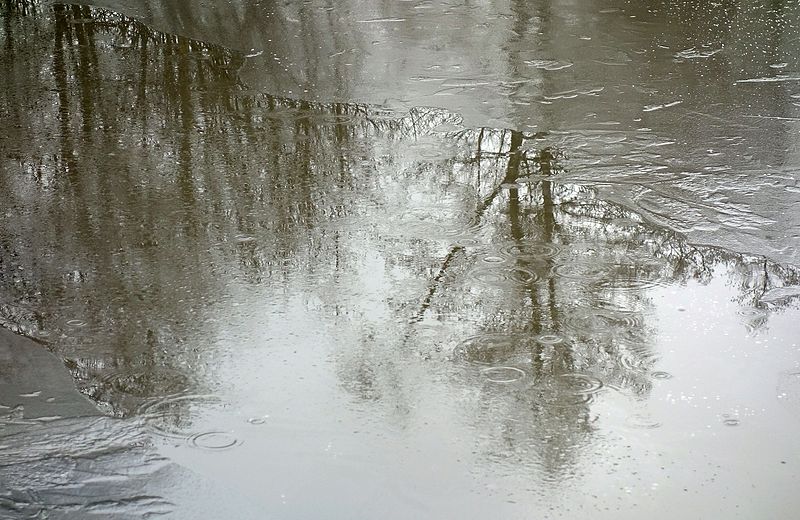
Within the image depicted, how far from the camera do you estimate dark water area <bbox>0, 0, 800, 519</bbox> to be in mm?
3555

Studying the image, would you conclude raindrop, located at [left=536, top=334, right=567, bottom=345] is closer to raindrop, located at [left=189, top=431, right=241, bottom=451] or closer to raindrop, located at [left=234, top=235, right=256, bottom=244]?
raindrop, located at [left=189, top=431, right=241, bottom=451]

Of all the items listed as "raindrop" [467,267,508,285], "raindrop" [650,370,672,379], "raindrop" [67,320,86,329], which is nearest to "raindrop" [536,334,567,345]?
"raindrop" [650,370,672,379]

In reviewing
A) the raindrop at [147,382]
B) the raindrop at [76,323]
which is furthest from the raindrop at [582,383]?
the raindrop at [76,323]

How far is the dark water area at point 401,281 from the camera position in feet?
11.7

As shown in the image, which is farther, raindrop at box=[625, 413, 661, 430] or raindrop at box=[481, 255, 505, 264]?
raindrop at box=[481, 255, 505, 264]

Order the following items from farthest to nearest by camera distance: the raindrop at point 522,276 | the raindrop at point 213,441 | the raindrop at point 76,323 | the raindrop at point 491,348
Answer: the raindrop at point 522,276 → the raindrop at point 76,323 → the raindrop at point 491,348 → the raindrop at point 213,441

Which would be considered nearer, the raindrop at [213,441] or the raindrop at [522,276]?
the raindrop at [213,441]

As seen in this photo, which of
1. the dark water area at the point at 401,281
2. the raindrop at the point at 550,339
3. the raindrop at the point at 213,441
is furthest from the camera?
the raindrop at the point at 550,339

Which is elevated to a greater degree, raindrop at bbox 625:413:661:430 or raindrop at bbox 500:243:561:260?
raindrop at bbox 500:243:561:260

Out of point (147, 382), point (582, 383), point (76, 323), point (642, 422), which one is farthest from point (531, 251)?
point (76, 323)

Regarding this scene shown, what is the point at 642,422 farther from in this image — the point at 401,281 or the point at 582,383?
the point at 401,281

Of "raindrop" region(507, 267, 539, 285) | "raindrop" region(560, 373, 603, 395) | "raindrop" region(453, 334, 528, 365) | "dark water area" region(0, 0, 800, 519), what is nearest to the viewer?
"dark water area" region(0, 0, 800, 519)

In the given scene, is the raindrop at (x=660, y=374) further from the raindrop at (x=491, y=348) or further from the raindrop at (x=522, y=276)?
the raindrop at (x=522, y=276)

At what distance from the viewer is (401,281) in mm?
4918
